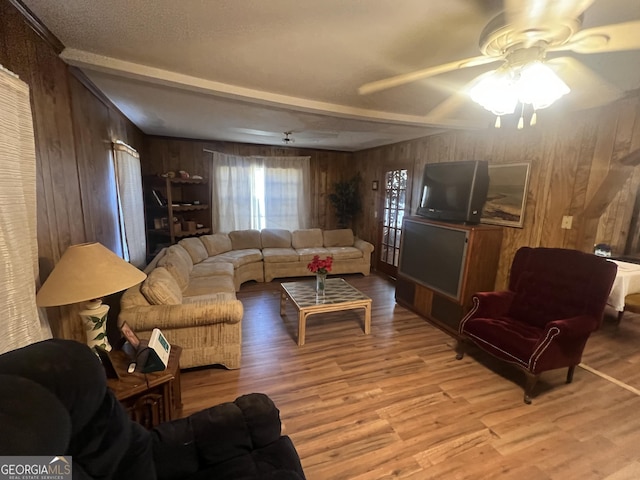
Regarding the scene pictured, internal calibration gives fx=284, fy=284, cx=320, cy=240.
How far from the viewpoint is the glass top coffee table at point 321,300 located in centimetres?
275

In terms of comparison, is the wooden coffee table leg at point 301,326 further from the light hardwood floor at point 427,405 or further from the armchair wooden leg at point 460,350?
the armchair wooden leg at point 460,350

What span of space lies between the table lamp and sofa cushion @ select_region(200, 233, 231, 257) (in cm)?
301

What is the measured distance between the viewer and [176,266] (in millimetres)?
2979

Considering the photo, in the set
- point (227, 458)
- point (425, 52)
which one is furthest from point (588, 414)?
point (425, 52)

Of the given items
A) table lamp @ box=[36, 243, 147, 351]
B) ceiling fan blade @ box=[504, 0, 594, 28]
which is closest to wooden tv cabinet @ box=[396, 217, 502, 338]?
ceiling fan blade @ box=[504, 0, 594, 28]

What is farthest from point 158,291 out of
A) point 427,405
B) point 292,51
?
point 427,405

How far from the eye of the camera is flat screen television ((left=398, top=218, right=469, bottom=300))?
2932 millimetres

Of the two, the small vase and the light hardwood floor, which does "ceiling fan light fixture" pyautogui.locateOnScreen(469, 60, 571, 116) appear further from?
the small vase

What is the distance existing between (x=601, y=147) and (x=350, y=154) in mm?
4092

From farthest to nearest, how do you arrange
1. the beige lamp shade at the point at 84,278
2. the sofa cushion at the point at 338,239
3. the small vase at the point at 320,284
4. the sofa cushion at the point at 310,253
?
the sofa cushion at the point at 338,239 → the sofa cushion at the point at 310,253 → the small vase at the point at 320,284 → the beige lamp shade at the point at 84,278

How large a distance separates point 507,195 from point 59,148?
3.76 metres

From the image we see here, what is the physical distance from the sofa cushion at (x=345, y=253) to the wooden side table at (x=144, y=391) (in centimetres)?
339

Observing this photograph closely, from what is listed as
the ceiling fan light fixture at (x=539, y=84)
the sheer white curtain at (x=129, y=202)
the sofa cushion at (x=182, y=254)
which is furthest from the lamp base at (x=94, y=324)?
the ceiling fan light fixture at (x=539, y=84)

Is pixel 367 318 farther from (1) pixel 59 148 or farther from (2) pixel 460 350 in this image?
(1) pixel 59 148
